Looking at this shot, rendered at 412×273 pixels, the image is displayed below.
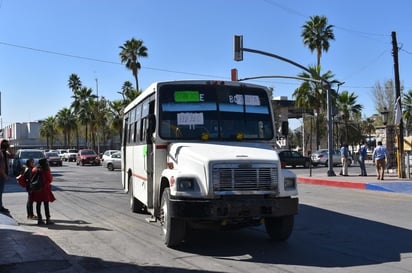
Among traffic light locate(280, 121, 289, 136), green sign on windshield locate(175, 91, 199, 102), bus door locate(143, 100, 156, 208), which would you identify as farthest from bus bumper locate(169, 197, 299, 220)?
traffic light locate(280, 121, 289, 136)

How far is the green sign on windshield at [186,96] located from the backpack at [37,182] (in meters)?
4.36

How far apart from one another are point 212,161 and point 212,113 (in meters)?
1.62

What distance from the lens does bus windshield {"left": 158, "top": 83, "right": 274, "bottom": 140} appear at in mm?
9305

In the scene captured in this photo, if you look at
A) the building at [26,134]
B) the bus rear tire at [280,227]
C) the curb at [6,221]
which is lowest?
the curb at [6,221]

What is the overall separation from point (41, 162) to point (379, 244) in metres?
7.53

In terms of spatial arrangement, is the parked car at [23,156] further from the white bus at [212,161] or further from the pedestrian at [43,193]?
the white bus at [212,161]

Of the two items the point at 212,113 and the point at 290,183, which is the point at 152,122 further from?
the point at 290,183

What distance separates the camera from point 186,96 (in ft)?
31.0

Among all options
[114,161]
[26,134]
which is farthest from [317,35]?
[26,134]

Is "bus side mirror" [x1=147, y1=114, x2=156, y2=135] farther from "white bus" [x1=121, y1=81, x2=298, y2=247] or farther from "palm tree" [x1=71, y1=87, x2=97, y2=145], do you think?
"palm tree" [x1=71, y1=87, x2=97, y2=145]

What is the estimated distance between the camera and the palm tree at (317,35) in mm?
50906

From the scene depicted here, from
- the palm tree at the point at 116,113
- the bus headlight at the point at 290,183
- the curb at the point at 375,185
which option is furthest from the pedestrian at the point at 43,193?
the palm tree at the point at 116,113

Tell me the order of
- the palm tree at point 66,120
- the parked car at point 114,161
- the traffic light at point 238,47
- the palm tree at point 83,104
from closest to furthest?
the traffic light at point 238,47
the parked car at point 114,161
the palm tree at point 83,104
the palm tree at point 66,120

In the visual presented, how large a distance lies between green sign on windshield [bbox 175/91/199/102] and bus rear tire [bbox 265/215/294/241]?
252cm
